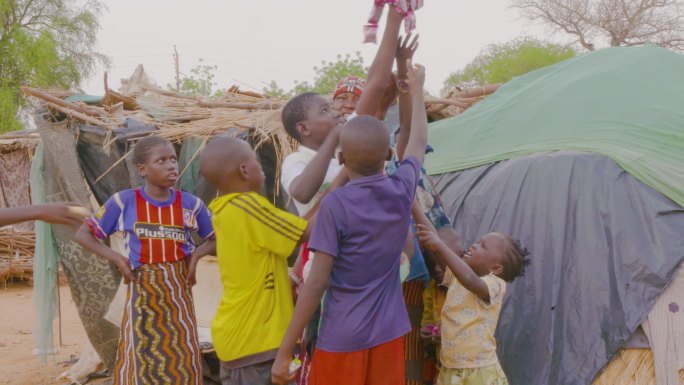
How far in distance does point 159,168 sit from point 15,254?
32.6 feet

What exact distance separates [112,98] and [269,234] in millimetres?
4158

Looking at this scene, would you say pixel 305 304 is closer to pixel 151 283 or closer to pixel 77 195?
pixel 151 283

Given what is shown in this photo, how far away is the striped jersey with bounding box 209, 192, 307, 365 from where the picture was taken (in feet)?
8.56

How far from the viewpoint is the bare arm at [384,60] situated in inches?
104

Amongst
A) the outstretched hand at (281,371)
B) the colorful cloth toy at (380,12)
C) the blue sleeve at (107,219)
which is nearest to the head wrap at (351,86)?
the colorful cloth toy at (380,12)

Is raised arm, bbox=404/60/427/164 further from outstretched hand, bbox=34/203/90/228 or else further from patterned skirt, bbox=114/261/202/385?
outstretched hand, bbox=34/203/90/228

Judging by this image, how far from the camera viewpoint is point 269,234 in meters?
2.60

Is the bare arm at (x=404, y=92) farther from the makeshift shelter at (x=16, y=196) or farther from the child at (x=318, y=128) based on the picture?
the makeshift shelter at (x=16, y=196)

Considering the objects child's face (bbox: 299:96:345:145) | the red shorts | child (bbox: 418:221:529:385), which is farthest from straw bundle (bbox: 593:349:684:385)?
child's face (bbox: 299:96:345:145)

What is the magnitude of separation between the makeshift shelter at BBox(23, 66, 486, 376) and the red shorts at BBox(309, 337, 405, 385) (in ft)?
9.22

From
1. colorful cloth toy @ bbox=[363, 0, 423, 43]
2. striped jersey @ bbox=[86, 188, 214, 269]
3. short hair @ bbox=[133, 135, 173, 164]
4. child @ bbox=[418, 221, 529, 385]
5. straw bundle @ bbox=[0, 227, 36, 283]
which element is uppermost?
colorful cloth toy @ bbox=[363, 0, 423, 43]

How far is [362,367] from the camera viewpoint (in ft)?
8.05

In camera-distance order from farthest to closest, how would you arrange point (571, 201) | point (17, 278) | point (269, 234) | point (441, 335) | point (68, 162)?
point (17, 278) < point (68, 162) < point (571, 201) < point (441, 335) < point (269, 234)

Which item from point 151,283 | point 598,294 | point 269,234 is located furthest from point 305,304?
point 598,294
